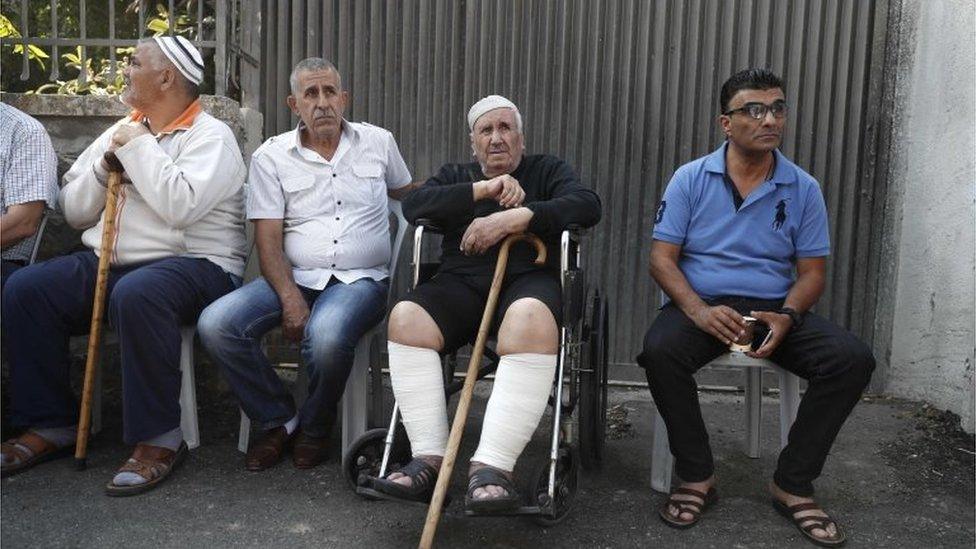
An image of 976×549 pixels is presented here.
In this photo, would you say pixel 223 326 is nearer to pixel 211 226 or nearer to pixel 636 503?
pixel 211 226

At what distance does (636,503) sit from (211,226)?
205cm

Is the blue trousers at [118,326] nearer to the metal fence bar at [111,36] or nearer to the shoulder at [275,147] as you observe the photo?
the shoulder at [275,147]

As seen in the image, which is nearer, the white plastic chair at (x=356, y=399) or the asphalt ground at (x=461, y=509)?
the asphalt ground at (x=461, y=509)

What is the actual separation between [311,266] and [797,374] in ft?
6.52

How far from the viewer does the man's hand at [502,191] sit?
10.2ft

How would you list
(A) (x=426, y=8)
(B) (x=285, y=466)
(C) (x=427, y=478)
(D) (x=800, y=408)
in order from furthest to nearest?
1. (A) (x=426, y=8)
2. (B) (x=285, y=466)
3. (D) (x=800, y=408)
4. (C) (x=427, y=478)

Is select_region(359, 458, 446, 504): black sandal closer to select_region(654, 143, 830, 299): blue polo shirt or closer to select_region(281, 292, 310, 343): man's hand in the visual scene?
select_region(281, 292, 310, 343): man's hand

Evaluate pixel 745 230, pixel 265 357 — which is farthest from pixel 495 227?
pixel 265 357

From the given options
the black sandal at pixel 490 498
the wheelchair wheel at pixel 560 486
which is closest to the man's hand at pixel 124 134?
the black sandal at pixel 490 498

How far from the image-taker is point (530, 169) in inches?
135

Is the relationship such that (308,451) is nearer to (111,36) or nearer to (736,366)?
(736,366)

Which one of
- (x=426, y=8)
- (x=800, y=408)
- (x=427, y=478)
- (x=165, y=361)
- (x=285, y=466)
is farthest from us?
(x=426, y=8)

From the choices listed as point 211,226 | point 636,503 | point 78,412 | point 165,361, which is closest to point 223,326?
point 165,361

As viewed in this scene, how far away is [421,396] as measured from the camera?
279cm
